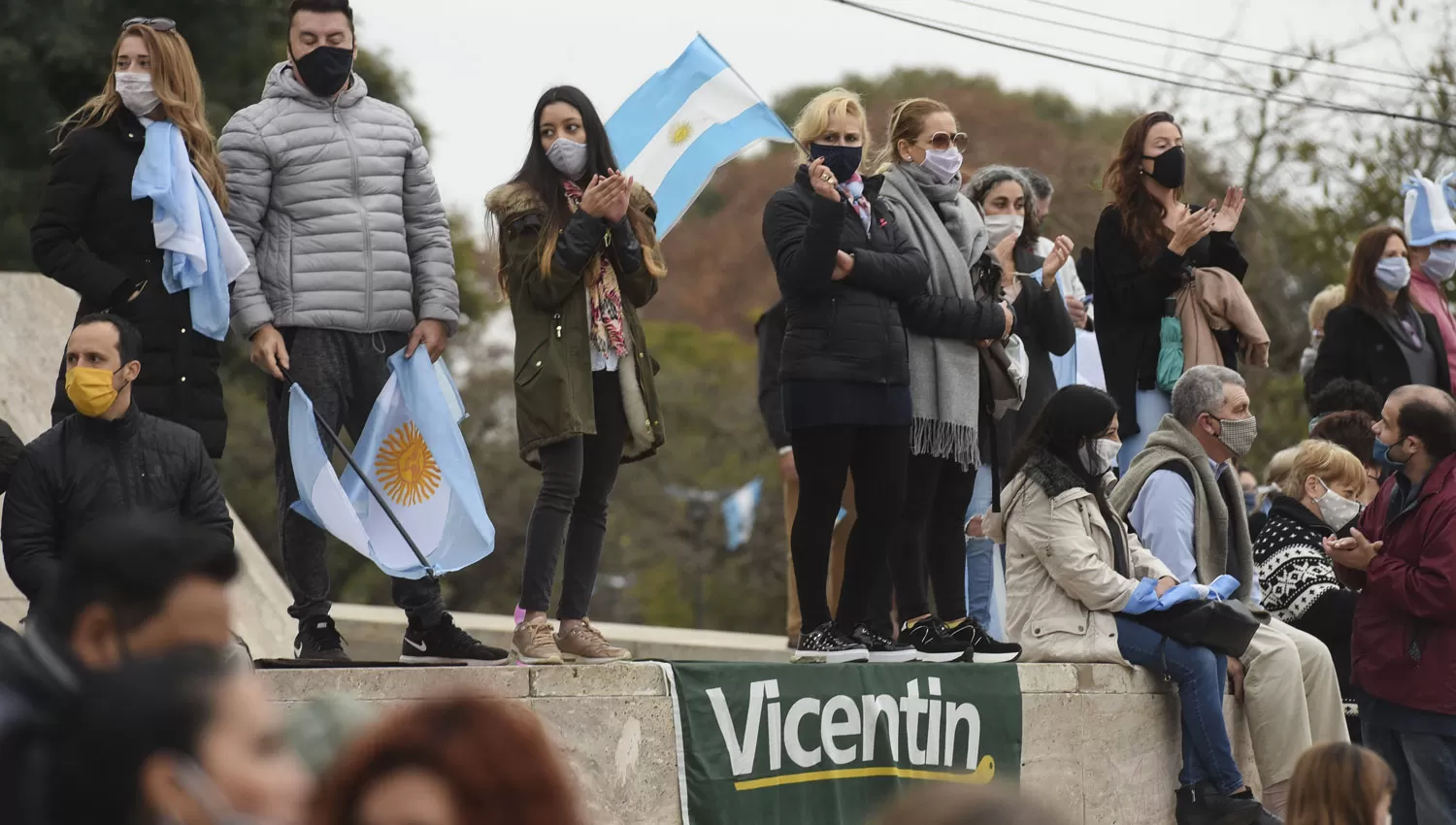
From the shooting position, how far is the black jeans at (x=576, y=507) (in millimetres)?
6520

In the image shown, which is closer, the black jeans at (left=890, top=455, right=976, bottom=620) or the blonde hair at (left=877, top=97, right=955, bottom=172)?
the black jeans at (left=890, top=455, right=976, bottom=620)

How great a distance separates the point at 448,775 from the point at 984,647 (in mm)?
5594

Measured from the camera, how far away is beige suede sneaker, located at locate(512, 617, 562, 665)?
6.41 metres

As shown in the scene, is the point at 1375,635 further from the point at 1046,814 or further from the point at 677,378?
the point at 677,378

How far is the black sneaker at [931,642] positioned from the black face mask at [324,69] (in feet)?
9.50

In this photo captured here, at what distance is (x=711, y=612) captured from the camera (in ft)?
96.4

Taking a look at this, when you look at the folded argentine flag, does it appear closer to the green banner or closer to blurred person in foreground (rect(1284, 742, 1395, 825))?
the green banner

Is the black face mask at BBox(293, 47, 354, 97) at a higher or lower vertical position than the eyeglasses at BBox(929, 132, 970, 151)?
lower

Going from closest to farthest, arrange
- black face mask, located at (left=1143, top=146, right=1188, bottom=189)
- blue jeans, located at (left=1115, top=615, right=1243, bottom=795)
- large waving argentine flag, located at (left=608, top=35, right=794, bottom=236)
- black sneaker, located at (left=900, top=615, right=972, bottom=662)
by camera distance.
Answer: black sneaker, located at (left=900, top=615, right=972, bottom=662), blue jeans, located at (left=1115, top=615, right=1243, bottom=795), large waving argentine flag, located at (left=608, top=35, right=794, bottom=236), black face mask, located at (left=1143, top=146, right=1188, bottom=189)

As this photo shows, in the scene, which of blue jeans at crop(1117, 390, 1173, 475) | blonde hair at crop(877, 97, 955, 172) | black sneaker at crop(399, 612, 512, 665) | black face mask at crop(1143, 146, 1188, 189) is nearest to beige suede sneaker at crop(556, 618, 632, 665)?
black sneaker at crop(399, 612, 512, 665)

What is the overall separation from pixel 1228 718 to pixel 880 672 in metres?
2.06

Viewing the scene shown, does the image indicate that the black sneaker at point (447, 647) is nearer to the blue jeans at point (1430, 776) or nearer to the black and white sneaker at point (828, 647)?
the black and white sneaker at point (828, 647)

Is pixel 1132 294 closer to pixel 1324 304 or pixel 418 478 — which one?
pixel 1324 304

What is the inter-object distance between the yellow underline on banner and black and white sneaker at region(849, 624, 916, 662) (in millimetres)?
425
